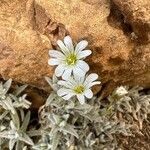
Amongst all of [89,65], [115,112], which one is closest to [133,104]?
[115,112]

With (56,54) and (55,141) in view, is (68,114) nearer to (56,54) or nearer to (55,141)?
(55,141)

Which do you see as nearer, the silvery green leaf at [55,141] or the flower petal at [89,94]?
the flower petal at [89,94]

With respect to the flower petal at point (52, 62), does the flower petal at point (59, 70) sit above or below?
below

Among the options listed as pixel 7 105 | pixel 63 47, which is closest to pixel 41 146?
pixel 7 105

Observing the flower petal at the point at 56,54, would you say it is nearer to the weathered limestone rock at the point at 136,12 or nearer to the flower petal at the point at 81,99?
the flower petal at the point at 81,99

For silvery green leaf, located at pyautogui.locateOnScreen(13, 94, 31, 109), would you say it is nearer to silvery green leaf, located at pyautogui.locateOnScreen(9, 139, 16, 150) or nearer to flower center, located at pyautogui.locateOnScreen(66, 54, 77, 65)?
silvery green leaf, located at pyautogui.locateOnScreen(9, 139, 16, 150)

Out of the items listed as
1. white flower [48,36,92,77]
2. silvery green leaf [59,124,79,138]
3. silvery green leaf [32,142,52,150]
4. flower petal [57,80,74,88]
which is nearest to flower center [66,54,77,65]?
white flower [48,36,92,77]

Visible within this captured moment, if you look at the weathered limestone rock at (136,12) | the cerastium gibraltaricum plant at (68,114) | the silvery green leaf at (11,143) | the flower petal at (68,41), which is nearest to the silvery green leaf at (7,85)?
the cerastium gibraltaricum plant at (68,114)
